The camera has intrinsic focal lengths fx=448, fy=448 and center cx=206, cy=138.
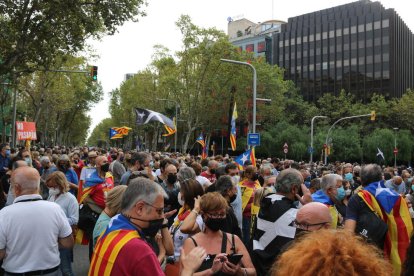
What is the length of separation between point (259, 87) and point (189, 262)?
5181 cm

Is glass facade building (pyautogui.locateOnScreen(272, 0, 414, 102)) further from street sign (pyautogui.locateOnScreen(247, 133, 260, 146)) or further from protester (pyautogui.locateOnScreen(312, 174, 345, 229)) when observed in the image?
protester (pyautogui.locateOnScreen(312, 174, 345, 229))

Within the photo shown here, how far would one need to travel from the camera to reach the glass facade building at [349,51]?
80000 millimetres

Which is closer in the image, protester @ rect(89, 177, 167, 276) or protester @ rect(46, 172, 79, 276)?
protester @ rect(89, 177, 167, 276)

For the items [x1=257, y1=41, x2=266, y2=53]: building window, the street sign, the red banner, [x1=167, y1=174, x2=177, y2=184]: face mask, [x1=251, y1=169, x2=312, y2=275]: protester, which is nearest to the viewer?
[x1=251, y1=169, x2=312, y2=275]: protester

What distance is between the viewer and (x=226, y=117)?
54469 millimetres

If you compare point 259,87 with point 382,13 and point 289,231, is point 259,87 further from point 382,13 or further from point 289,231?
point 289,231

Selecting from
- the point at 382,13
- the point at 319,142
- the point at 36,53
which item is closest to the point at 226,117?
the point at 319,142

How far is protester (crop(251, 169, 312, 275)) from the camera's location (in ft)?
13.9

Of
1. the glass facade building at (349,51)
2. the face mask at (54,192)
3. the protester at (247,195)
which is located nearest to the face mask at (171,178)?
the protester at (247,195)

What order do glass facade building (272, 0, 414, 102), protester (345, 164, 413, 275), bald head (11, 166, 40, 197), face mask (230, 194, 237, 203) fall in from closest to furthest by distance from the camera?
bald head (11, 166, 40, 197) → protester (345, 164, 413, 275) → face mask (230, 194, 237, 203) → glass facade building (272, 0, 414, 102)

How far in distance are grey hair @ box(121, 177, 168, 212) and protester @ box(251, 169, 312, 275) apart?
1604 mm

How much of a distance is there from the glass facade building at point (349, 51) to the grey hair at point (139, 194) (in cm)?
8256

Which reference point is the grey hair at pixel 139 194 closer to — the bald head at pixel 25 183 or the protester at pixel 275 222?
the bald head at pixel 25 183

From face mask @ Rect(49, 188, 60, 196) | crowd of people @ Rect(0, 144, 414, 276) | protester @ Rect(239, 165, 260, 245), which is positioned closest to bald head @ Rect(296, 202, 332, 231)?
crowd of people @ Rect(0, 144, 414, 276)
